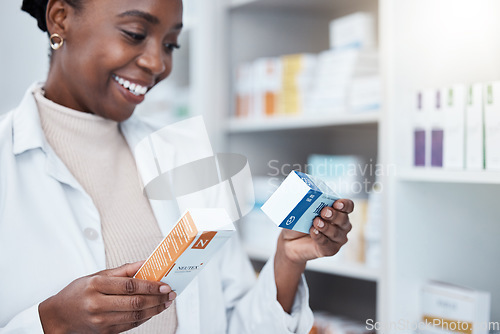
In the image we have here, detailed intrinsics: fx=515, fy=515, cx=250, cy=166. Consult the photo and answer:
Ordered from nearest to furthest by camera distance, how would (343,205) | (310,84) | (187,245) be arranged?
(187,245) < (343,205) < (310,84)

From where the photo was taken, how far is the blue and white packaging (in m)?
0.70

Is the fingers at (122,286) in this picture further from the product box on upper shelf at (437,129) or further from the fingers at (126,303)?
the product box on upper shelf at (437,129)

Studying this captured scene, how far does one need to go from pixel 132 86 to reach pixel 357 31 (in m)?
0.78

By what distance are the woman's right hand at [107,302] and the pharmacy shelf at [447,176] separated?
64cm

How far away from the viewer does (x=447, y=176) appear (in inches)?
41.3

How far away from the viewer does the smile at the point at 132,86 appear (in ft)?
2.94

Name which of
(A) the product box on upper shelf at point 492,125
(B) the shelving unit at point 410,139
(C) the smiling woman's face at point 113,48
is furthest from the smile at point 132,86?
(A) the product box on upper shelf at point 492,125

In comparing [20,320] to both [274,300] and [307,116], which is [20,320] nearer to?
[274,300]

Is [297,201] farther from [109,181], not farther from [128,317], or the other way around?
[109,181]

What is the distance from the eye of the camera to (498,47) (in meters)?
0.94

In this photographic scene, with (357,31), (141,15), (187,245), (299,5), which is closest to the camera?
(187,245)

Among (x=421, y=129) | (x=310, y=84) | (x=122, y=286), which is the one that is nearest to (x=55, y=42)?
(x=122, y=286)

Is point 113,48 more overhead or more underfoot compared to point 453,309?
more overhead

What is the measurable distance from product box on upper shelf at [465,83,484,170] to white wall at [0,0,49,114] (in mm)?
842
